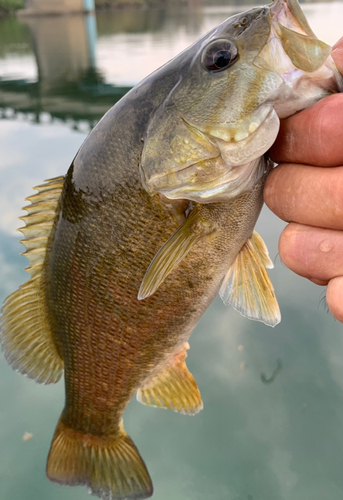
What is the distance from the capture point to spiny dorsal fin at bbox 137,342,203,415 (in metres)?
1.38

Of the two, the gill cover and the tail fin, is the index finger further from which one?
the tail fin

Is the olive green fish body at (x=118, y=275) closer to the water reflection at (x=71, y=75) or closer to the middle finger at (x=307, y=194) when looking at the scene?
the middle finger at (x=307, y=194)

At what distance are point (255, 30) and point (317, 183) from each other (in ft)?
1.14

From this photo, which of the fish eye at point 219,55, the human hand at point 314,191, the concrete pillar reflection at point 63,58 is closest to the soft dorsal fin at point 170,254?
the human hand at point 314,191

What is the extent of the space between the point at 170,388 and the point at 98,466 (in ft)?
1.32

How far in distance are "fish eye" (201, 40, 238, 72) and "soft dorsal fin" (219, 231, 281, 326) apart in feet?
1.70

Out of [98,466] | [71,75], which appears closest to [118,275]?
[98,466]

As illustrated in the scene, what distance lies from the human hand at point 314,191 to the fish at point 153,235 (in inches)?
2.1

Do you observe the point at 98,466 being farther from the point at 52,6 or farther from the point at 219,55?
the point at 52,6

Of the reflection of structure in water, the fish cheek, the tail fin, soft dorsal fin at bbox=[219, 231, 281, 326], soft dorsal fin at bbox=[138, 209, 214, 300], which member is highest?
the fish cheek

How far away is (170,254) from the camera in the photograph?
887 millimetres

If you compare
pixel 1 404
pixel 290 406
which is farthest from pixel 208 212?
pixel 1 404

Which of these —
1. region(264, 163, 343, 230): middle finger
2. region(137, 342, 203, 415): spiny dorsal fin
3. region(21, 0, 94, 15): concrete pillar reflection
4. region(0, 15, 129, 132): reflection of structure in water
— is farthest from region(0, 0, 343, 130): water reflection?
region(21, 0, 94, 15): concrete pillar reflection

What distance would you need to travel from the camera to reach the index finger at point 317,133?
0.72 meters
